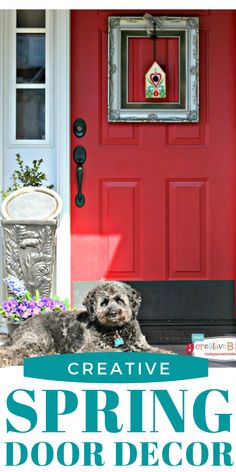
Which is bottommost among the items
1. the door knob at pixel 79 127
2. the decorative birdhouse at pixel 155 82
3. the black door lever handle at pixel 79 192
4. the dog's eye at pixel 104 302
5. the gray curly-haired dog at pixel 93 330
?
the gray curly-haired dog at pixel 93 330

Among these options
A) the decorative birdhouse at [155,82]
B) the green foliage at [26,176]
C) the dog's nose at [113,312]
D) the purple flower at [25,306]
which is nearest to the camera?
the dog's nose at [113,312]

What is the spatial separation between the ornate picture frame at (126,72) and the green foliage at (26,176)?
51 centimetres

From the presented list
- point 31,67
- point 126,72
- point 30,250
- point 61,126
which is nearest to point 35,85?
point 31,67

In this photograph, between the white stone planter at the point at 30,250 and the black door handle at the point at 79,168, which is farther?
the black door handle at the point at 79,168

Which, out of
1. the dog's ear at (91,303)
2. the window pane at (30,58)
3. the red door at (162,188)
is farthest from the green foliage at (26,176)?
the dog's ear at (91,303)

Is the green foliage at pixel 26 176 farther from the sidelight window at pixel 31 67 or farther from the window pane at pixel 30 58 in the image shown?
the window pane at pixel 30 58

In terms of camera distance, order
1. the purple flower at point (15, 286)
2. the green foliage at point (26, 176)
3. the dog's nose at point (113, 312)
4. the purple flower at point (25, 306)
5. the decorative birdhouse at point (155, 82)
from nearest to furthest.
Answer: the dog's nose at point (113, 312) < the purple flower at point (25, 306) < the purple flower at point (15, 286) < the green foliage at point (26, 176) < the decorative birdhouse at point (155, 82)

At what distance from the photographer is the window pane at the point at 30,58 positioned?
13.9 feet

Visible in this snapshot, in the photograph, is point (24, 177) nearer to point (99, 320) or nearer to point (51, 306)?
point (51, 306)

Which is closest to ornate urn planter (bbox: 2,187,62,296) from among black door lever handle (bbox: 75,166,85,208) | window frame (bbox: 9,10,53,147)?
black door lever handle (bbox: 75,166,85,208)

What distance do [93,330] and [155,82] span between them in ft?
6.58

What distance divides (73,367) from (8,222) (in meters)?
2.97

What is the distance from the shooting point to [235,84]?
422 centimetres
